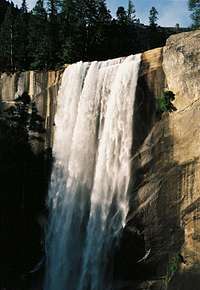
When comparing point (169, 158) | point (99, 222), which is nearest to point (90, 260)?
point (99, 222)

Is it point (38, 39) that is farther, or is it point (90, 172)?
point (38, 39)

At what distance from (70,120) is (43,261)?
30.9ft

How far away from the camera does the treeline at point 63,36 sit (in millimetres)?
57219

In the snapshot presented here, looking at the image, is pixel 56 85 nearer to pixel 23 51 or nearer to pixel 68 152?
pixel 68 152

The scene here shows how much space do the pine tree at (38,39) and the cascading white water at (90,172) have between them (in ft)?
42.9

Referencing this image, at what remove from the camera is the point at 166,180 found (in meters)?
34.2

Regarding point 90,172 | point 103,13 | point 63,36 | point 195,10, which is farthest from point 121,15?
point 90,172

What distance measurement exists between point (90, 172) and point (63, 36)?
74.0 feet

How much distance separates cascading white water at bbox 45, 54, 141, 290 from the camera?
3659cm

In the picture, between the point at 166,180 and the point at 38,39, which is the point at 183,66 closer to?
the point at 166,180

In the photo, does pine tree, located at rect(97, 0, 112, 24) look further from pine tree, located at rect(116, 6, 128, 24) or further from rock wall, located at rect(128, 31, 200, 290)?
rock wall, located at rect(128, 31, 200, 290)

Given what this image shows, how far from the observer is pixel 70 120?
43.1m

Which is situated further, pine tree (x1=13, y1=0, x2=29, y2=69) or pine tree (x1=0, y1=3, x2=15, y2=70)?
pine tree (x1=0, y1=3, x2=15, y2=70)

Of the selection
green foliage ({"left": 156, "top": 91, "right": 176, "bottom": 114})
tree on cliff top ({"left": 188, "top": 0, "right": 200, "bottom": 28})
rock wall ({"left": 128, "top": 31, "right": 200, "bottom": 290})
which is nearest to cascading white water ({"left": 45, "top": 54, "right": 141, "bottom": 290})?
rock wall ({"left": 128, "top": 31, "right": 200, "bottom": 290})
